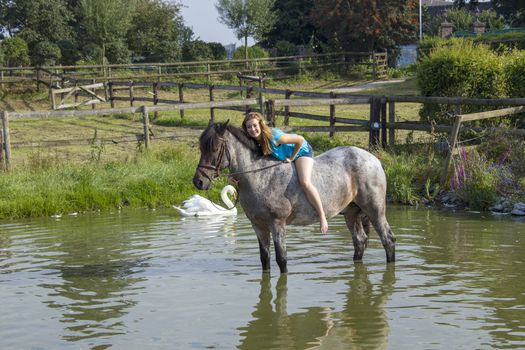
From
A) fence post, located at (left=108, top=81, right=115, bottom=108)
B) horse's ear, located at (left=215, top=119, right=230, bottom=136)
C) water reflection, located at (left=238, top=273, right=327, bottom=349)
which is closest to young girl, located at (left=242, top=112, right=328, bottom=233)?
horse's ear, located at (left=215, top=119, right=230, bottom=136)

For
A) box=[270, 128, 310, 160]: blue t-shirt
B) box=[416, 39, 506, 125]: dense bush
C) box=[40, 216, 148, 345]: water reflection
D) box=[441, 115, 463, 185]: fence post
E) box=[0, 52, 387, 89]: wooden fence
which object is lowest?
box=[40, 216, 148, 345]: water reflection

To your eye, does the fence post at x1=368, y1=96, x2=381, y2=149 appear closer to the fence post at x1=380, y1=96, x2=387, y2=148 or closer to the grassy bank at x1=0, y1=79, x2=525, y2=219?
the fence post at x1=380, y1=96, x2=387, y2=148

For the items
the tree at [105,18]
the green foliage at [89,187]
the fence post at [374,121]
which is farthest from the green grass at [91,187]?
the tree at [105,18]

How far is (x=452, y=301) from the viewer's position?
8125mm

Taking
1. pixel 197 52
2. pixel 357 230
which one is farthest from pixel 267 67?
pixel 357 230

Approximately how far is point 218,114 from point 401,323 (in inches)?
885

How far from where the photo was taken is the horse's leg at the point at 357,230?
9.95 metres

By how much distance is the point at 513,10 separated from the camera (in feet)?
193

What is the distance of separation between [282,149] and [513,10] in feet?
176

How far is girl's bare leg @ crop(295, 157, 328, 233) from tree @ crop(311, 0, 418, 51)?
38809 mm

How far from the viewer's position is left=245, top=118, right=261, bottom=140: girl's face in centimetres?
884

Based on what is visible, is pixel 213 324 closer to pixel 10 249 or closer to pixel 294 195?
pixel 294 195

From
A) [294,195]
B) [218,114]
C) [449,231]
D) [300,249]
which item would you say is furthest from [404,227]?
[218,114]

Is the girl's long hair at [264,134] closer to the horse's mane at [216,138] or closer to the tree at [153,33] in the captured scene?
the horse's mane at [216,138]
